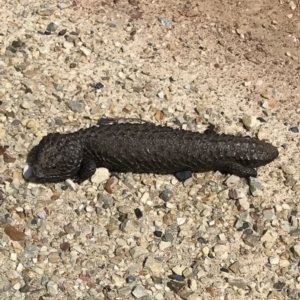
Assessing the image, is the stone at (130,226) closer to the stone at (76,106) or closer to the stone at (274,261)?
the stone at (274,261)

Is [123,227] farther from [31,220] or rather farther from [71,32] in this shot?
[71,32]

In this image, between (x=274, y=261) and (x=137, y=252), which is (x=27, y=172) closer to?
(x=137, y=252)

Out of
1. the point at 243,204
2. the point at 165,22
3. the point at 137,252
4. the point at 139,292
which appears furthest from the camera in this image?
the point at 165,22

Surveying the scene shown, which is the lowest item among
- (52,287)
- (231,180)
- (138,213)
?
(52,287)

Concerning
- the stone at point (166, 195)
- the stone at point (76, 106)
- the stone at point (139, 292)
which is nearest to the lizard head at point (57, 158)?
the stone at point (76, 106)

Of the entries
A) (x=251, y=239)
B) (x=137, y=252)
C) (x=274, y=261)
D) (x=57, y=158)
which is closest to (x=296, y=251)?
(x=274, y=261)

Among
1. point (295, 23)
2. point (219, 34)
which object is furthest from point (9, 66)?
point (295, 23)
